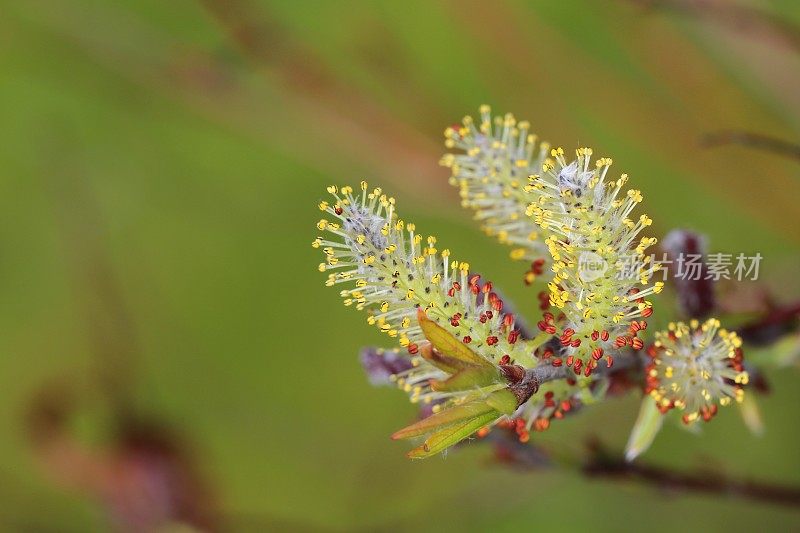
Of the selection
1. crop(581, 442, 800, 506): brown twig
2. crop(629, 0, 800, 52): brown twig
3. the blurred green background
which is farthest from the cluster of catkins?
the blurred green background

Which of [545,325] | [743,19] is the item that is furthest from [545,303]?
[743,19]

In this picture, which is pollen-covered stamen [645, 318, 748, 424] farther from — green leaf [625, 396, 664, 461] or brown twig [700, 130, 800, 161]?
brown twig [700, 130, 800, 161]

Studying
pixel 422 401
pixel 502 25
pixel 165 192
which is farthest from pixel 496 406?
pixel 165 192

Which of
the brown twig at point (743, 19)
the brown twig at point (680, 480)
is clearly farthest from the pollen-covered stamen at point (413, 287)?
the brown twig at point (743, 19)

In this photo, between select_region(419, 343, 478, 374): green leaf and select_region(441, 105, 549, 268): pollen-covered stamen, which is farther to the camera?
select_region(441, 105, 549, 268): pollen-covered stamen

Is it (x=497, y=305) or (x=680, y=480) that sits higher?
(x=497, y=305)

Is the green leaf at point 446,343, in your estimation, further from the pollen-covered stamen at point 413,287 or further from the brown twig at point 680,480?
the brown twig at point 680,480

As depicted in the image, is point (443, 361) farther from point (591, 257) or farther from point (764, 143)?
point (764, 143)
